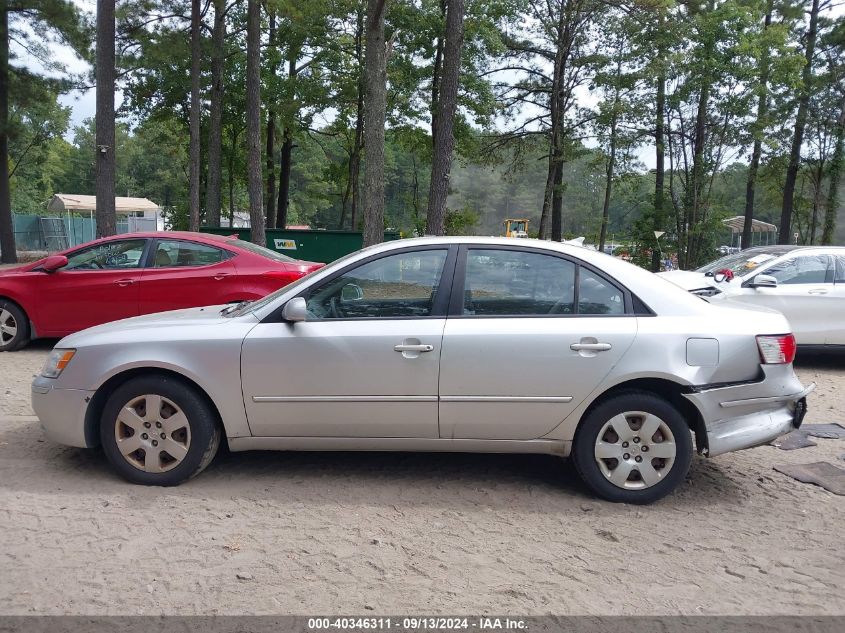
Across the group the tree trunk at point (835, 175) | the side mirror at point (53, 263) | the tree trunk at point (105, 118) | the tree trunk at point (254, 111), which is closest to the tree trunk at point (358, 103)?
the tree trunk at point (254, 111)

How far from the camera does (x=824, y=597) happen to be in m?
3.08

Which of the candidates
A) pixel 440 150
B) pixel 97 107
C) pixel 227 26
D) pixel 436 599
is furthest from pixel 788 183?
pixel 436 599

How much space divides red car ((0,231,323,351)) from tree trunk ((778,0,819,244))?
25912 mm

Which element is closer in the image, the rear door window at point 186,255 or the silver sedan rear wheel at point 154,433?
the silver sedan rear wheel at point 154,433

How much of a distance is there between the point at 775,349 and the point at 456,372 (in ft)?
6.46

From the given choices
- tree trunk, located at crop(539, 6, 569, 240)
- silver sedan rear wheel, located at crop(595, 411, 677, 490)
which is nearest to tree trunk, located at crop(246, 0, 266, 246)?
tree trunk, located at crop(539, 6, 569, 240)

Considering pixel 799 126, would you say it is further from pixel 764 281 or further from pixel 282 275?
pixel 282 275

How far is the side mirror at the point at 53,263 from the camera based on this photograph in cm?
802

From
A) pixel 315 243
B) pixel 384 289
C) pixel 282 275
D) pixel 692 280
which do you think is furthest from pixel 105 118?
pixel 384 289

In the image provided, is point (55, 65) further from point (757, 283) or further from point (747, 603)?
point (747, 603)

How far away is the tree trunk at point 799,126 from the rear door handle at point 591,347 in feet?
→ 89.8

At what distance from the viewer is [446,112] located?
13148mm

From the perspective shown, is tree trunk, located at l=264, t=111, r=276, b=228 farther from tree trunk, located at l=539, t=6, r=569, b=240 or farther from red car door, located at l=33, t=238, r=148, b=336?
red car door, located at l=33, t=238, r=148, b=336

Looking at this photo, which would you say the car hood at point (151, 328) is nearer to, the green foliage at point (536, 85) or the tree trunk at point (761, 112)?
the green foliage at point (536, 85)
